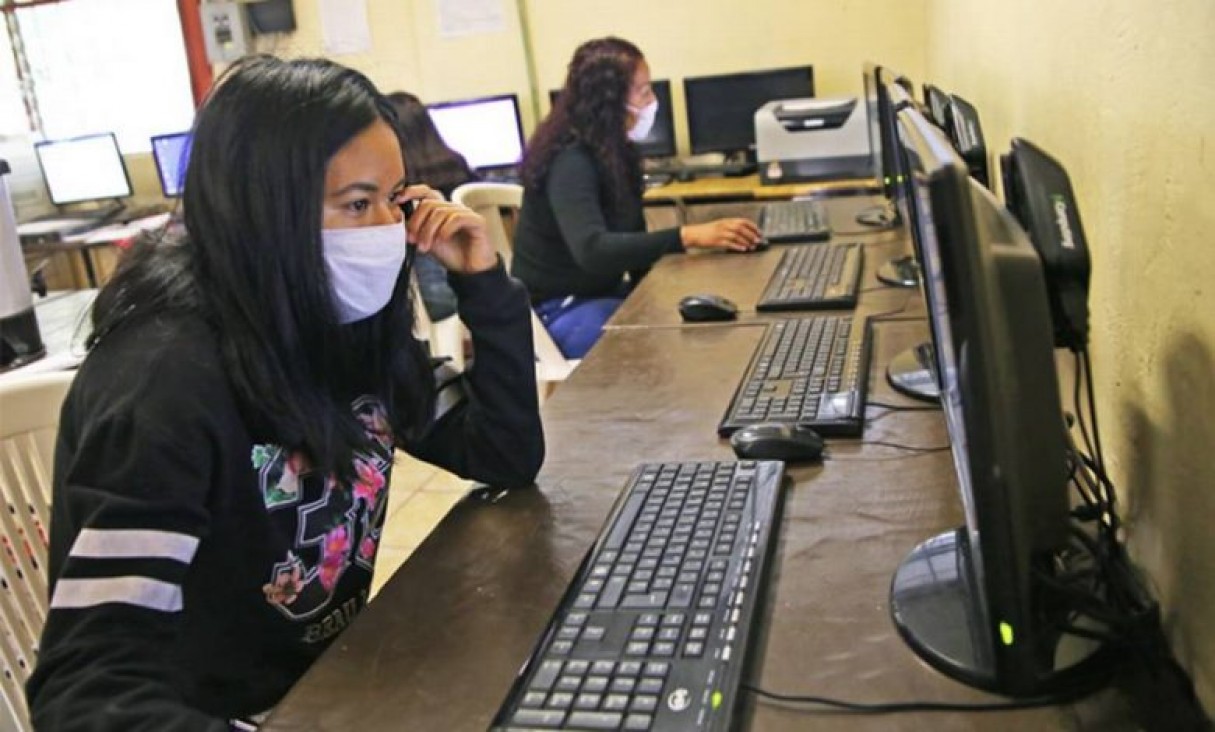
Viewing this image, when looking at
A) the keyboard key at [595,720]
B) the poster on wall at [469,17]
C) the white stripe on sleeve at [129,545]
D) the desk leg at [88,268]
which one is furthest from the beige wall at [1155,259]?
the desk leg at [88,268]

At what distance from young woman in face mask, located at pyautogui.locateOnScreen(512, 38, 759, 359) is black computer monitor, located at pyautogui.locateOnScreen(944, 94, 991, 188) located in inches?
41.6

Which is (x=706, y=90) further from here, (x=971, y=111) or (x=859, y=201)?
(x=971, y=111)

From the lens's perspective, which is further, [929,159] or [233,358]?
[233,358]

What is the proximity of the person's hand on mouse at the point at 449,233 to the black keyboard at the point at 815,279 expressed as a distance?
708mm

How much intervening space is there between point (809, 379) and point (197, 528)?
854 mm

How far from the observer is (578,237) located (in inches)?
101

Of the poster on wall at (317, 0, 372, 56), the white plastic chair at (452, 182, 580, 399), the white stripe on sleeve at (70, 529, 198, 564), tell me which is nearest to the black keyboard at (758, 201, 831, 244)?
the white plastic chair at (452, 182, 580, 399)

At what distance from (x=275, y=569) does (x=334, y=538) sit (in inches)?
3.1

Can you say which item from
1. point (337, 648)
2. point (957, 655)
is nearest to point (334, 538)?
point (337, 648)

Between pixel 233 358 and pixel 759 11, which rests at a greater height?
pixel 759 11

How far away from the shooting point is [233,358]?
103 centimetres

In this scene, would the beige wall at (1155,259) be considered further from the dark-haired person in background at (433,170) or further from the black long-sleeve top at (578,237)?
the dark-haired person in background at (433,170)

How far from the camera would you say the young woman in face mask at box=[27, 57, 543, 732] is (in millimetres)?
876

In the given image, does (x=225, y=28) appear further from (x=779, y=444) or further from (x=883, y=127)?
(x=779, y=444)
